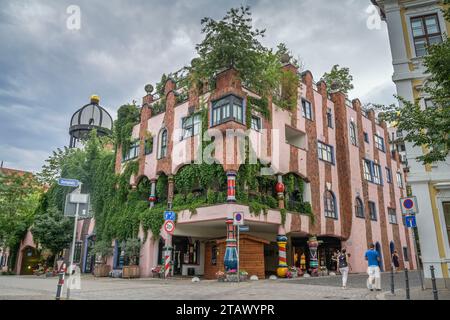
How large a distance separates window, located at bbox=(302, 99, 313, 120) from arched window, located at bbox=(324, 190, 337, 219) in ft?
18.8

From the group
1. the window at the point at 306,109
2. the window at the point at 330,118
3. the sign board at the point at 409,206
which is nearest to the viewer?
the sign board at the point at 409,206

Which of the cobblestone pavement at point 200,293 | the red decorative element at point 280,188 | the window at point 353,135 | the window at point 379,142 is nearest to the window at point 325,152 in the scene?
the window at point 353,135

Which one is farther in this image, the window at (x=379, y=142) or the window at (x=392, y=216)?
the window at (x=379, y=142)

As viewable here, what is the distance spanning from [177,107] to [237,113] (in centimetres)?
549

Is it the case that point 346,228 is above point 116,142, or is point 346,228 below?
below

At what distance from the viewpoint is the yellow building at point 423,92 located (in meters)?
13.7

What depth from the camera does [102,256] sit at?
26828 mm

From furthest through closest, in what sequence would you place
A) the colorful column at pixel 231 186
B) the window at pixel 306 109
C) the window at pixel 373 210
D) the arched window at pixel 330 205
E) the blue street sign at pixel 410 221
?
the window at pixel 373 210 → the window at pixel 306 109 → the arched window at pixel 330 205 → the colorful column at pixel 231 186 → the blue street sign at pixel 410 221

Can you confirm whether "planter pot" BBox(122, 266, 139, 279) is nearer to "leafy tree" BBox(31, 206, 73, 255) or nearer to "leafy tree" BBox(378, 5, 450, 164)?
"leafy tree" BBox(31, 206, 73, 255)

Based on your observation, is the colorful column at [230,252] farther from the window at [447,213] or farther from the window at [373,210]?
the window at [373,210]

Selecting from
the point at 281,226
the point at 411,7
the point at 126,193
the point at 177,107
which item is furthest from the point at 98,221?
the point at 411,7

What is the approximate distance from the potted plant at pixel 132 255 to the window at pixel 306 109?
1454 cm

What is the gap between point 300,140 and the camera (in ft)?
90.7
